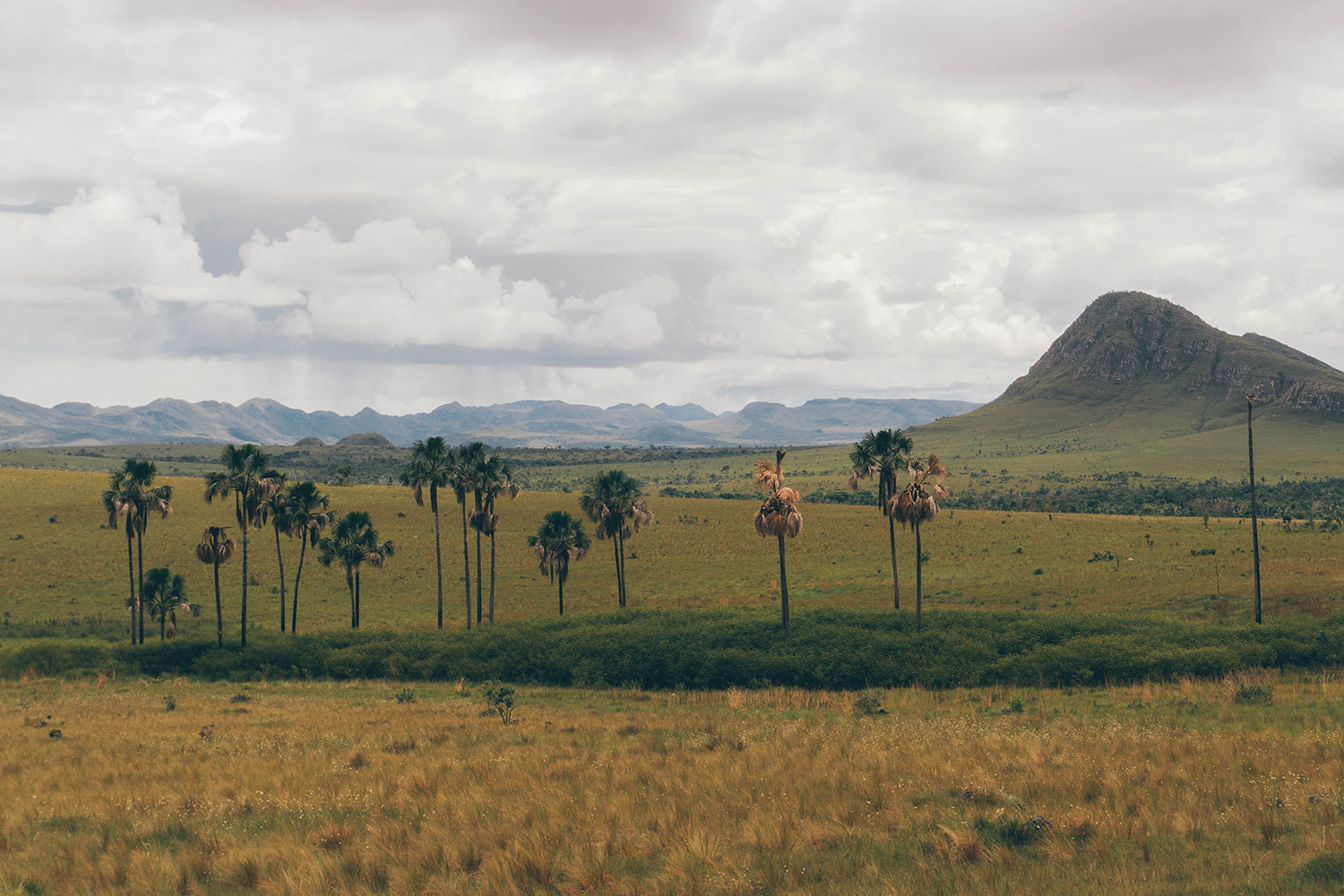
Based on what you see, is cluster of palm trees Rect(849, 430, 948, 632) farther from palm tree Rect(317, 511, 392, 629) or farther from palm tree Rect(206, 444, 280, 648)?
palm tree Rect(206, 444, 280, 648)

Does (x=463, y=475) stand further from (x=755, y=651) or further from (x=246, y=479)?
(x=755, y=651)

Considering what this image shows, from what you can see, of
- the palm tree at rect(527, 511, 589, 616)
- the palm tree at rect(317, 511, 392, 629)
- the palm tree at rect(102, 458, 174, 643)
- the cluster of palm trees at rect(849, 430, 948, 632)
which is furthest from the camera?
the palm tree at rect(527, 511, 589, 616)

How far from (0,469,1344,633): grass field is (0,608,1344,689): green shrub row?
1376 centimetres

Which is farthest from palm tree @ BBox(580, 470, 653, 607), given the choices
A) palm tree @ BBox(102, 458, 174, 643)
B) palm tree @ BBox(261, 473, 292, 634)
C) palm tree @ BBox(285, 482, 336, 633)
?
palm tree @ BBox(102, 458, 174, 643)

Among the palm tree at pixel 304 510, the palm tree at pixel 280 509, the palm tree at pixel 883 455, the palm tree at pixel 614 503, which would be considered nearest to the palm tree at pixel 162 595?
the palm tree at pixel 280 509

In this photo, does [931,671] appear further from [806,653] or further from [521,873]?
[521,873]

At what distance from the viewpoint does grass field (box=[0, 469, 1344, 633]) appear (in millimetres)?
67375

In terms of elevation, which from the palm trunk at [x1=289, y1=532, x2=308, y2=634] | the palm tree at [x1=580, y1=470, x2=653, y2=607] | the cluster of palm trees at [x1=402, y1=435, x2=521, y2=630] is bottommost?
the palm trunk at [x1=289, y1=532, x2=308, y2=634]

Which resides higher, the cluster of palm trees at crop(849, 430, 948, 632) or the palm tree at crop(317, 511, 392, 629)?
the cluster of palm trees at crop(849, 430, 948, 632)

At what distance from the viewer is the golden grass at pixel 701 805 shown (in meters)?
14.3

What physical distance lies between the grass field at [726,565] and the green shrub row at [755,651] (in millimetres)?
13757

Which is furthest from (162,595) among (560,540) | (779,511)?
(779,511)

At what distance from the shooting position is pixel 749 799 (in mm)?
18906

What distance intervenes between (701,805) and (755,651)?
29015 mm
